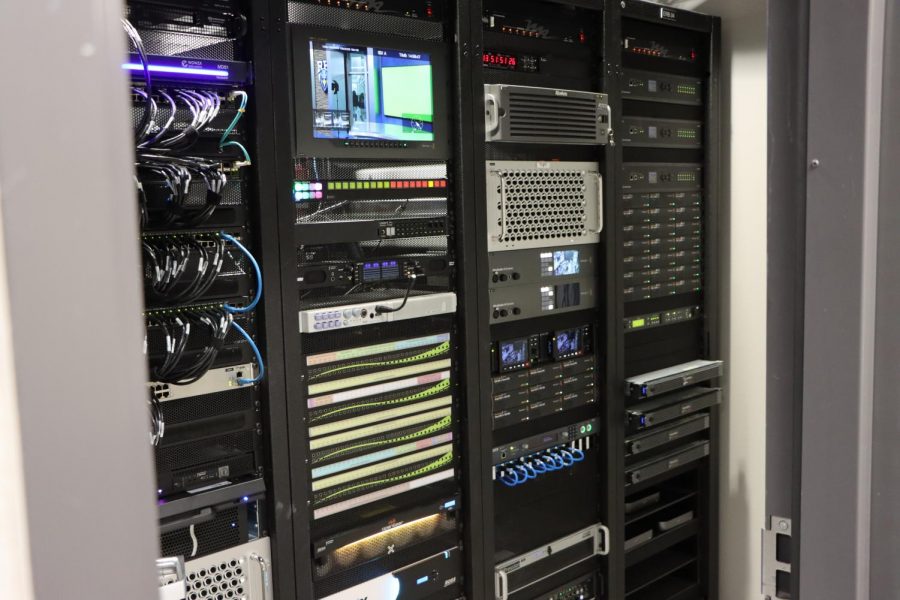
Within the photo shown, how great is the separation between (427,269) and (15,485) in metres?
2.13

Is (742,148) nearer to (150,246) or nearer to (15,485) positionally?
(150,246)

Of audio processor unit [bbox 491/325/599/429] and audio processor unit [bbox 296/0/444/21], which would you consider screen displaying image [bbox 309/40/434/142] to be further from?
audio processor unit [bbox 491/325/599/429]

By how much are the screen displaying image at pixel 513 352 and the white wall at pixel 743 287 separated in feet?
3.96

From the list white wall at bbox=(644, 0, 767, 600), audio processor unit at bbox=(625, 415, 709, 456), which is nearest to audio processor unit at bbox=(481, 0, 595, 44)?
white wall at bbox=(644, 0, 767, 600)

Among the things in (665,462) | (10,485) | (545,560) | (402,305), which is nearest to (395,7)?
(402,305)

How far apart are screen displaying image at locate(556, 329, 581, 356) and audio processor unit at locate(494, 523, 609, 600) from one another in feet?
2.21

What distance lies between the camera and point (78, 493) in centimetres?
42

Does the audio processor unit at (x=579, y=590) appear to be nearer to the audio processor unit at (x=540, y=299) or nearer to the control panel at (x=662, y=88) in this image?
the audio processor unit at (x=540, y=299)

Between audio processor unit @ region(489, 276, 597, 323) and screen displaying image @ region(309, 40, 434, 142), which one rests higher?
screen displaying image @ region(309, 40, 434, 142)

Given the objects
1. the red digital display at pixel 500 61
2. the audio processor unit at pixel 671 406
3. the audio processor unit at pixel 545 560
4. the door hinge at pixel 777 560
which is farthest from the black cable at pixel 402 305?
the door hinge at pixel 777 560

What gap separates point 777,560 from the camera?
46.3 inches

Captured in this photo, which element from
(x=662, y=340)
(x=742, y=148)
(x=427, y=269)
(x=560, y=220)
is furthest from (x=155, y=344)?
(x=742, y=148)

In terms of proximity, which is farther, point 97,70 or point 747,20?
point 747,20

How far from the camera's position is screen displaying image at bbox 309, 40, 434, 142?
222 cm
